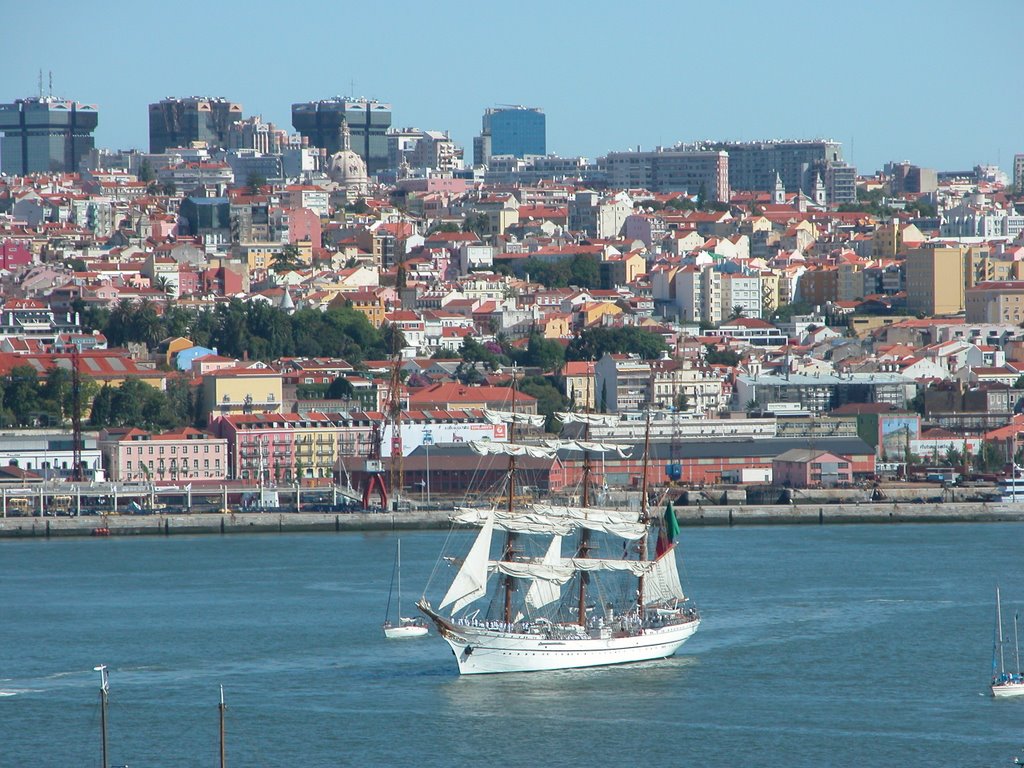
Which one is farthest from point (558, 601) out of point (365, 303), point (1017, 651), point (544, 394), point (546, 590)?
point (365, 303)

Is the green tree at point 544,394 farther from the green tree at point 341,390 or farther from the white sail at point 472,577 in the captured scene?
the white sail at point 472,577

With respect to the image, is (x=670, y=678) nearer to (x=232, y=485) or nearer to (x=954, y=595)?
(x=954, y=595)

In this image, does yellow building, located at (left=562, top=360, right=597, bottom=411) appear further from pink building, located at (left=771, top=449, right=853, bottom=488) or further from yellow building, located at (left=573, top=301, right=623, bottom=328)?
pink building, located at (left=771, top=449, right=853, bottom=488)

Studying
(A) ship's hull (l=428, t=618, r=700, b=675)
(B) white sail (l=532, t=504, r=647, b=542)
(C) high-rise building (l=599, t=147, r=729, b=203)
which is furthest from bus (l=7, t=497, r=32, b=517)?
(C) high-rise building (l=599, t=147, r=729, b=203)

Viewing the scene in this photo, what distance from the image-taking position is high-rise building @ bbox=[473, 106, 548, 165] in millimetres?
92375

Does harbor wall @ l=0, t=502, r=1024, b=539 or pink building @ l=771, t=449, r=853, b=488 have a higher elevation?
pink building @ l=771, t=449, r=853, b=488

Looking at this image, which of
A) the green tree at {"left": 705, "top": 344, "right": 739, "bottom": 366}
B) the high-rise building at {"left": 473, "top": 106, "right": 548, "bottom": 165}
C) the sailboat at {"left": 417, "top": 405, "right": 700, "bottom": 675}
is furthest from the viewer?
the high-rise building at {"left": 473, "top": 106, "right": 548, "bottom": 165}

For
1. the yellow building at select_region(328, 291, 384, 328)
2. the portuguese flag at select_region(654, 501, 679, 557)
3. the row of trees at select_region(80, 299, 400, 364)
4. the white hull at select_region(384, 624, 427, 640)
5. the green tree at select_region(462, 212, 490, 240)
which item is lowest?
the white hull at select_region(384, 624, 427, 640)

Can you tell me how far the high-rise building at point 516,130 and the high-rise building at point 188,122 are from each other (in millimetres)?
17161

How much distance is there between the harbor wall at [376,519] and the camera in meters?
25.0

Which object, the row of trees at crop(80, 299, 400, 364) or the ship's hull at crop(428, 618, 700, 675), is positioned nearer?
the ship's hull at crop(428, 618, 700, 675)

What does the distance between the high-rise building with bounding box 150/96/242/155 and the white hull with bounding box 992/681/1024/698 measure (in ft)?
202

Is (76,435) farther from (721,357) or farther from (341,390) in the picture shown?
(721,357)

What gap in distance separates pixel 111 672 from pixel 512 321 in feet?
85.1
